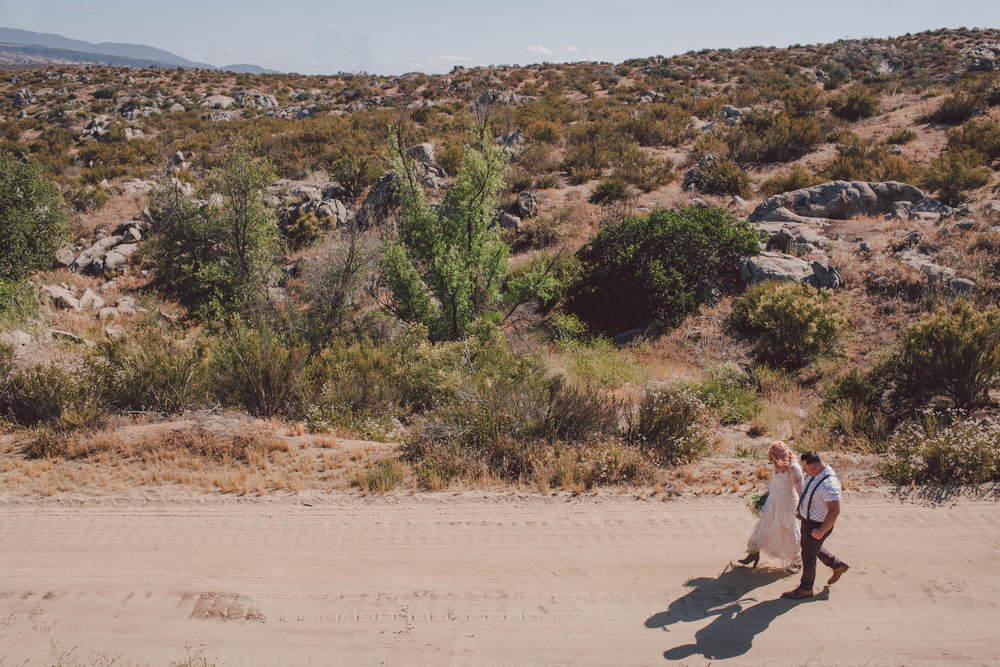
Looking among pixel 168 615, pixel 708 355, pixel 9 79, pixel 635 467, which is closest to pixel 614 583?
pixel 635 467

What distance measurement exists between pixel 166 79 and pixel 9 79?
1396 centimetres

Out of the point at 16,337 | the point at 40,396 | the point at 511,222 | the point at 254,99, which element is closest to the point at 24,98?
the point at 254,99

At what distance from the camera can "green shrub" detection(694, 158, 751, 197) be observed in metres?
20.7

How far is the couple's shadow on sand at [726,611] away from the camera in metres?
4.85

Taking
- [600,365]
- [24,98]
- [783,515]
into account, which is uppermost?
[24,98]

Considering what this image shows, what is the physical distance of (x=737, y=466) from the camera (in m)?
7.82

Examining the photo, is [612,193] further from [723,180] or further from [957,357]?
[957,357]

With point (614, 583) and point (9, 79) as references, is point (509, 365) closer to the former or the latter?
point (614, 583)

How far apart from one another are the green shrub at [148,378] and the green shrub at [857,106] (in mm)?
30087

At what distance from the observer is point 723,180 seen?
68.4 feet

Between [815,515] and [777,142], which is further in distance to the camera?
[777,142]

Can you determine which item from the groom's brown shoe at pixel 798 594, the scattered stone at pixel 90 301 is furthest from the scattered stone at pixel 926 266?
the scattered stone at pixel 90 301

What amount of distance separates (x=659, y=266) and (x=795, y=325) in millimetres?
3902

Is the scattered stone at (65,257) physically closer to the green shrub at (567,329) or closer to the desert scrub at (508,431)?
the green shrub at (567,329)
